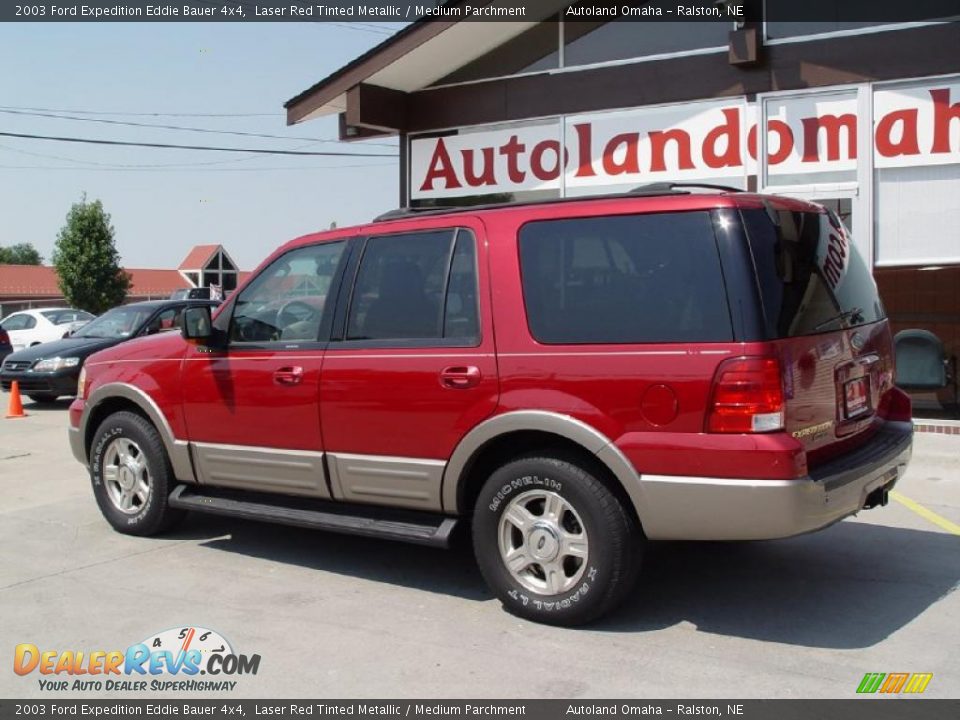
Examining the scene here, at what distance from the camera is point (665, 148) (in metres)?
11.4

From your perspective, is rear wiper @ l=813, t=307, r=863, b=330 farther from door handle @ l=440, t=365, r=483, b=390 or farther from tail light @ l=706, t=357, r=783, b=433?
door handle @ l=440, t=365, r=483, b=390

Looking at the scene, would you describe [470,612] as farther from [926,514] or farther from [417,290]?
[926,514]

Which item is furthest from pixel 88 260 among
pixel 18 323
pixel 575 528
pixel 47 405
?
pixel 575 528

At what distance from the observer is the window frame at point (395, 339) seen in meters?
4.93

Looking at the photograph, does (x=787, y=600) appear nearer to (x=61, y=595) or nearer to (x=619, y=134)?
(x=61, y=595)

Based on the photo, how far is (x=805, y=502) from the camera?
161 inches

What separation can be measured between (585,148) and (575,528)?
8.12 meters

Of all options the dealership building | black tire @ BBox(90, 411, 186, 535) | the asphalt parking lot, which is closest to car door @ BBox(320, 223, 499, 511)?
the asphalt parking lot

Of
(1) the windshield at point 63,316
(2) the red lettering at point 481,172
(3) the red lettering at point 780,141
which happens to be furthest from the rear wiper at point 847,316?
(1) the windshield at point 63,316

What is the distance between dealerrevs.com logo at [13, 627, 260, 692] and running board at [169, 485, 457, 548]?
0.93 meters

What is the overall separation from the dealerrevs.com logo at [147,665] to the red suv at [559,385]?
103 centimetres

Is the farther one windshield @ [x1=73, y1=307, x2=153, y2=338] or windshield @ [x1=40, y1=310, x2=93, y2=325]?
windshield @ [x1=40, y1=310, x2=93, y2=325]

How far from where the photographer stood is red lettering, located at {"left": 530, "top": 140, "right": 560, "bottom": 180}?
12.2m
